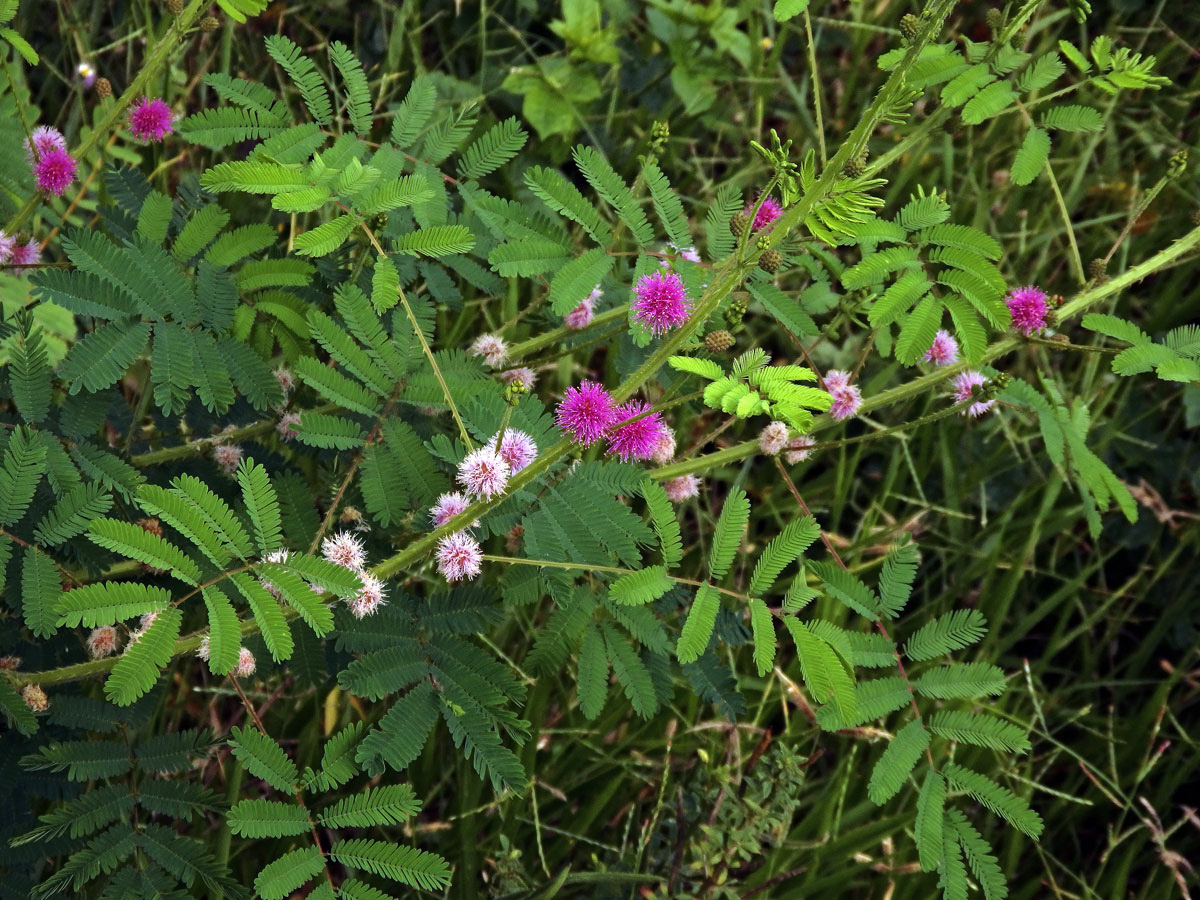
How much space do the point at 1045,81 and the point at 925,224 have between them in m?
0.39

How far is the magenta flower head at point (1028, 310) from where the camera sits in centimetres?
182

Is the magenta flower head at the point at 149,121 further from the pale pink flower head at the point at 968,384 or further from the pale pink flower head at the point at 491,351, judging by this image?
the pale pink flower head at the point at 968,384

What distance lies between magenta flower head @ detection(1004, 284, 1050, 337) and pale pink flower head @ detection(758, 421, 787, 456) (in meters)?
0.45

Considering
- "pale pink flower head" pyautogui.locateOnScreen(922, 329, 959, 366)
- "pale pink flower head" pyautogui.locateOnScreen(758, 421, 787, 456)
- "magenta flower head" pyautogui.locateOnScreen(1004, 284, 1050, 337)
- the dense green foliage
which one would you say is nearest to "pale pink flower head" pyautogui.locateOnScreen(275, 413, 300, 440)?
the dense green foliage

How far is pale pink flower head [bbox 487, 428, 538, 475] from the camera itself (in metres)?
1.52

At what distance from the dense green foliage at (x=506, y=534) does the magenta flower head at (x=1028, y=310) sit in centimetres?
1

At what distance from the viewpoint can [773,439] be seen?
1.77m

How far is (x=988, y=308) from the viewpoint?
1.70 m

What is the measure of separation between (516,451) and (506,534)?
0.30 meters

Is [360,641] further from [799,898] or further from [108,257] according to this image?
[799,898]

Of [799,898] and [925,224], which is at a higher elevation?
[925,224]

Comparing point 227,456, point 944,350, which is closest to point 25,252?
point 227,456

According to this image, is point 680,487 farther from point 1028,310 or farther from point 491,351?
point 1028,310

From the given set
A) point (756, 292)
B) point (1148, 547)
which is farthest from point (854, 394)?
point (1148, 547)
